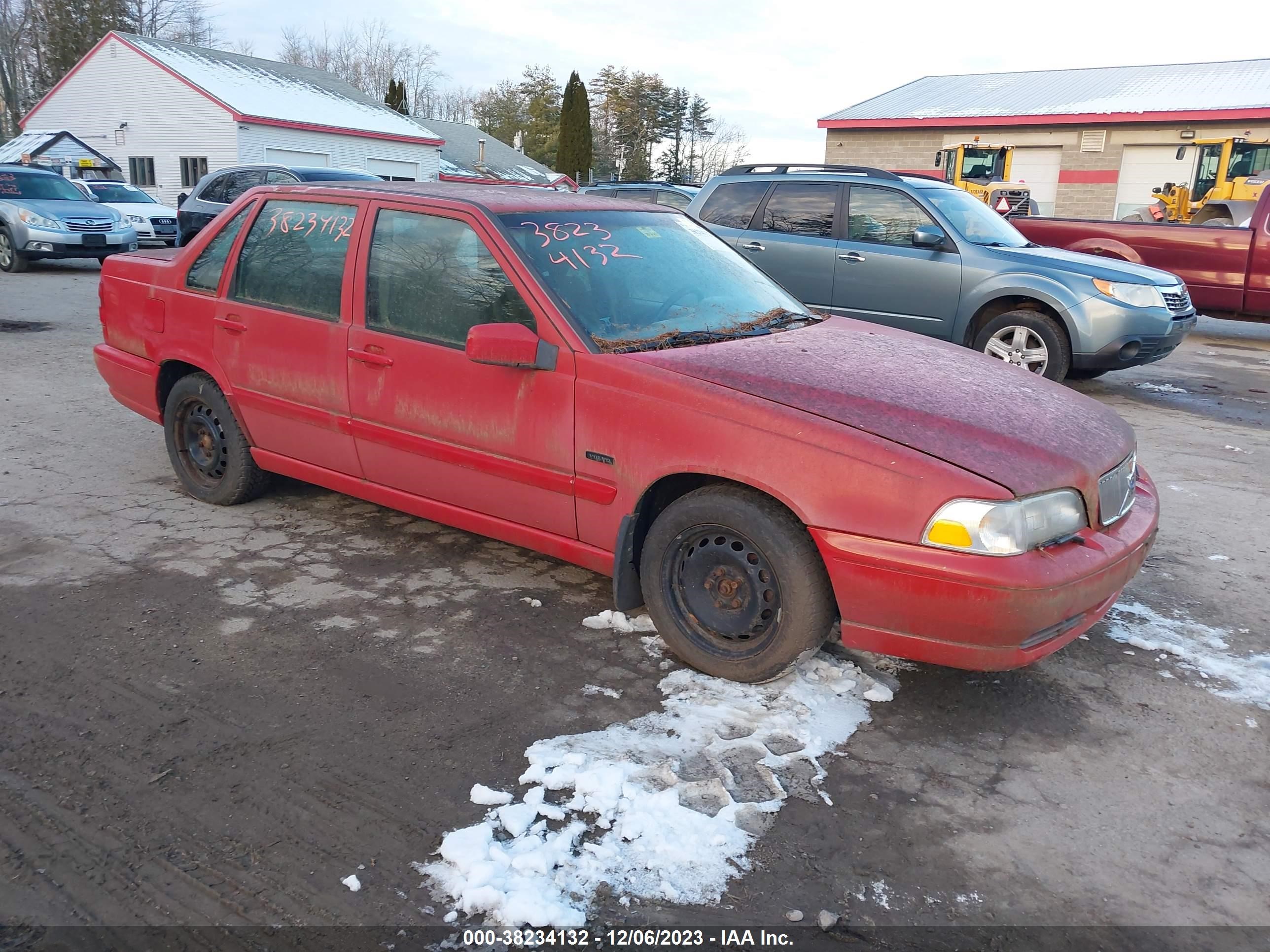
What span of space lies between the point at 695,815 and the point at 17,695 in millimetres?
2266

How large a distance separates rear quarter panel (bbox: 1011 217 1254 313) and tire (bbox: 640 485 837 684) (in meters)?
9.50

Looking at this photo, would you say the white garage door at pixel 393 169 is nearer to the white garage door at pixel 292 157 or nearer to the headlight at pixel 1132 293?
the white garage door at pixel 292 157

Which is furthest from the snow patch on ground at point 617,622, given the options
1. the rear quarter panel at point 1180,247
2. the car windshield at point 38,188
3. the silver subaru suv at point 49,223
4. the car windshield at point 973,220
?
the car windshield at point 38,188

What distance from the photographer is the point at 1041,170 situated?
30.8 m

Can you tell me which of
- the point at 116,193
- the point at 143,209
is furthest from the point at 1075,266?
the point at 116,193

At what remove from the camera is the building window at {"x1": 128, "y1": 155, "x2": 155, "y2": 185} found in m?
33.5

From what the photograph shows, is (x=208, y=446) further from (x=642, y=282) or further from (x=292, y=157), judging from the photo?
(x=292, y=157)

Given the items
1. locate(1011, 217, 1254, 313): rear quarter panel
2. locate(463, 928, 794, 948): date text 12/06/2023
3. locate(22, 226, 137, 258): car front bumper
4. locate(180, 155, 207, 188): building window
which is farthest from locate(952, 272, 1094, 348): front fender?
locate(180, 155, 207, 188): building window

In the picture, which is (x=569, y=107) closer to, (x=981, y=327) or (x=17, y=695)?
(x=981, y=327)

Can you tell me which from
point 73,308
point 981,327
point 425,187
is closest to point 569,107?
point 73,308

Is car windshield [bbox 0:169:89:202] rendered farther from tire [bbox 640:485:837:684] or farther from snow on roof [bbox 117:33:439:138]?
tire [bbox 640:485:837:684]

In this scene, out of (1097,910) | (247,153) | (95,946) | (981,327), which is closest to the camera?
(95,946)

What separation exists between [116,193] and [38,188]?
4150 millimetres

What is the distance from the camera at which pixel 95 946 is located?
87.2 inches
